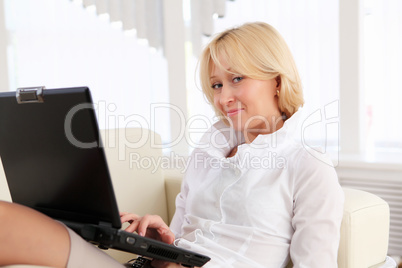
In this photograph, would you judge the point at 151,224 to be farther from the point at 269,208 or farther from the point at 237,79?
the point at 237,79

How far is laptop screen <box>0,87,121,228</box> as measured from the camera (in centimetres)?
109

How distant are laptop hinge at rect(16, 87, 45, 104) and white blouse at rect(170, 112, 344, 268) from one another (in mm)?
640

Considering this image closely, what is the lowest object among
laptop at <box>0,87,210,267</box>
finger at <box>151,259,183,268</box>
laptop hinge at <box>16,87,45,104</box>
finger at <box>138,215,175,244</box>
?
finger at <box>151,259,183,268</box>

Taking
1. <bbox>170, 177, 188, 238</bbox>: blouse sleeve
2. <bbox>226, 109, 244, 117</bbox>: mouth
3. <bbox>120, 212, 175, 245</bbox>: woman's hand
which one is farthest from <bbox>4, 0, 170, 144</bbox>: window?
<bbox>120, 212, 175, 245</bbox>: woman's hand

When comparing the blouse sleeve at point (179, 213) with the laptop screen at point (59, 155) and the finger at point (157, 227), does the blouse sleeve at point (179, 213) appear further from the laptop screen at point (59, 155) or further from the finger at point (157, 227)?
the laptop screen at point (59, 155)

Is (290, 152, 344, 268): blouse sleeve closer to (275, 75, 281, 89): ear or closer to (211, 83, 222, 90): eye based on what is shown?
(275, 75, 281, 89): ear

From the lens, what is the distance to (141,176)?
1987 mm

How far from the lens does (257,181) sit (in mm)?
1493

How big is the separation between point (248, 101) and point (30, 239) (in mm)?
784

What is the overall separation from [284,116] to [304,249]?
0.48 m

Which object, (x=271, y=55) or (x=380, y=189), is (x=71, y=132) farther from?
(x=380, y=189)

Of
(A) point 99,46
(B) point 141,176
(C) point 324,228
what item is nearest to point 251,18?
(A) point 99,46

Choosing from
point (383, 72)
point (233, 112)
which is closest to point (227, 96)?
point (233, 112)

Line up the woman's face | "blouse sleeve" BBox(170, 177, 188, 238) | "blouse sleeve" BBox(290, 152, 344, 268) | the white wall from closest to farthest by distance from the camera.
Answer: "blouse sleeve" BBox(290, 152, 344, 268), the woman's face, "blouse sleeve" BBox(170, 177, 188, 238), the white wall
